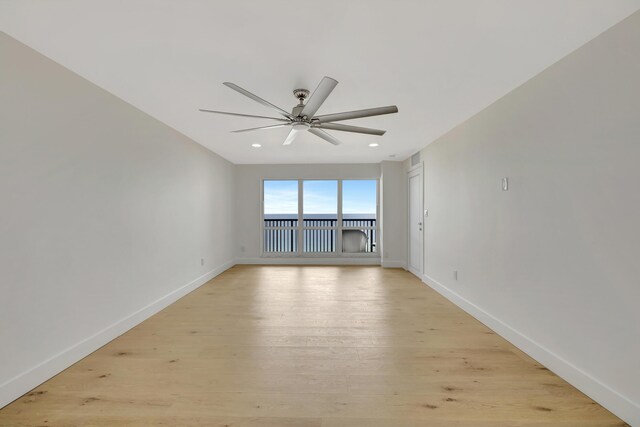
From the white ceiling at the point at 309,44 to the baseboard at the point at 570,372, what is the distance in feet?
7.09

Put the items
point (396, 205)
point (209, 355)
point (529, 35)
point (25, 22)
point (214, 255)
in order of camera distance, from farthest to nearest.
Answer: point (396, 205) < point (214, 255) < point (209, 355) < point (529, 35) < point (25, 22)

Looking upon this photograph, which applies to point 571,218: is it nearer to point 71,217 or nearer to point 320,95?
point 320,95

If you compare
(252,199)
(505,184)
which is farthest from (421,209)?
(252,199)

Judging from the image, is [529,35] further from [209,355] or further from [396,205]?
[396,205]

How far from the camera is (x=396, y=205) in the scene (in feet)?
19.7

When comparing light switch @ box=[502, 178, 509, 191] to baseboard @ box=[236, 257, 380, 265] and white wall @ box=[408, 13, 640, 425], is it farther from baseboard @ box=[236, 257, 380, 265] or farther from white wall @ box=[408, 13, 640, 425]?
baseboard @ box=[236, 257, 380, 265]

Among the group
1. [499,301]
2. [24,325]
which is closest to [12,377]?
[24,325]

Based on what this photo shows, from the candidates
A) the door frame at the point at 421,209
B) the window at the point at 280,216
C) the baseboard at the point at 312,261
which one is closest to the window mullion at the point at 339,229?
the baseboard at the point at 312,261

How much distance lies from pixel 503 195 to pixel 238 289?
12.0 feet

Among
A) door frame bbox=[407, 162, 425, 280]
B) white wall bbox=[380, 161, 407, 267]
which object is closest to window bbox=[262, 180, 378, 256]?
white wall bbox=[380, 161, 407, 267]

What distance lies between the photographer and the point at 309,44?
1875 mm

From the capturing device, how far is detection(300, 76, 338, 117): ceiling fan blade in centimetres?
193

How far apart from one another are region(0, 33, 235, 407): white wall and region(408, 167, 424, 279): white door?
3988 mm

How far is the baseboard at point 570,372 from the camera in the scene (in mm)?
1576
